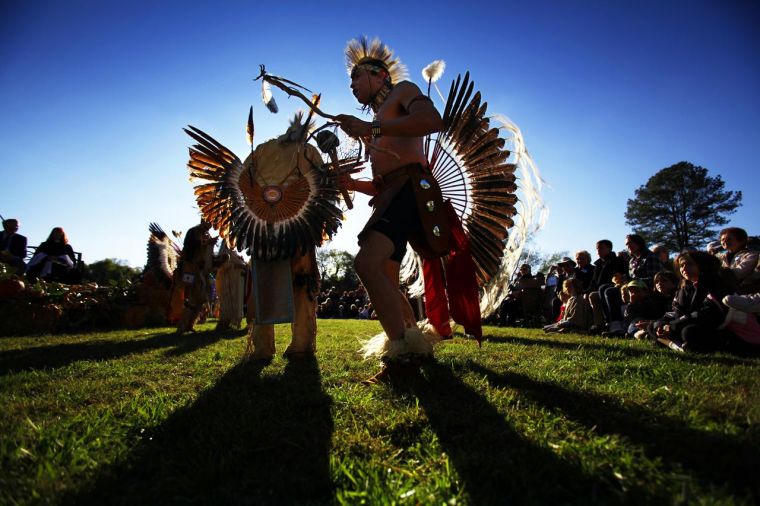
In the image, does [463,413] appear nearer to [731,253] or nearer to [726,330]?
[726,330]

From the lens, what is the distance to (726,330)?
3633 millimetres

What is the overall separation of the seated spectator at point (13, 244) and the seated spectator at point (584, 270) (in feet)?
32.1

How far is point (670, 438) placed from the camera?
1.42 meters

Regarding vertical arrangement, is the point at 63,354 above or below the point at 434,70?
below

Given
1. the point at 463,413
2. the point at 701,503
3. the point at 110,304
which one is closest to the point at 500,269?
the point at 463,413

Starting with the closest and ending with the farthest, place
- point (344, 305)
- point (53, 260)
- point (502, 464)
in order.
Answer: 1. point (502, 464)
2. point (53, 260)
3. point (344, 305)

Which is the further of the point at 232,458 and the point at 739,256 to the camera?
the point at 739,256

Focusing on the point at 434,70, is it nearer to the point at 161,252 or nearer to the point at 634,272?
the point at 634,272

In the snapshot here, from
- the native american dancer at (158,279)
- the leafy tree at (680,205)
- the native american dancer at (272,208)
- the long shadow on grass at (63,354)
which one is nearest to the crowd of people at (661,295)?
the native american dancer at (272,208)

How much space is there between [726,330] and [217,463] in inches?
163

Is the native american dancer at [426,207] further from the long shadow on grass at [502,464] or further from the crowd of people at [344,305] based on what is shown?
the crowd of people at [344,305]

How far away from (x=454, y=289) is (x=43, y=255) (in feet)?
28.4

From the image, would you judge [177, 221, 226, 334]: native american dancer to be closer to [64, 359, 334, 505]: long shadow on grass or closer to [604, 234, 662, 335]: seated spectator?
[64, 359, 334, 505]: long shadow on grass

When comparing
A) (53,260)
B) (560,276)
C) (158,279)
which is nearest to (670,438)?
(560,276)
